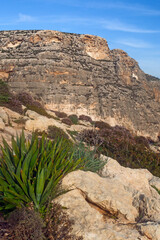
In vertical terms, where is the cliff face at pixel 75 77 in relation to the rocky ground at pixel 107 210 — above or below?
above

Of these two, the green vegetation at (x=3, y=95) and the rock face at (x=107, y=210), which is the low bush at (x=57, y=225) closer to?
the rock face at (x=107, y=210)

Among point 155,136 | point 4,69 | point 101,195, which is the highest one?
point 4,69

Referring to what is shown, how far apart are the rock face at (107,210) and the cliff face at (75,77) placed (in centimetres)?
2195

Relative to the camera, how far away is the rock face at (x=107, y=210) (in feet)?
9.50

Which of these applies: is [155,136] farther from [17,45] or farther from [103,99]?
[17,45]

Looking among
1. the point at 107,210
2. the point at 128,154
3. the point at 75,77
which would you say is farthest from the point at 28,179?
the point at 75,77

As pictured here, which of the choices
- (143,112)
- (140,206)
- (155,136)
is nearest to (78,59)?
(143,112)

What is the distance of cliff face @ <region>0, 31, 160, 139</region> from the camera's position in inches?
1040

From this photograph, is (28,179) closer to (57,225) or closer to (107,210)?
(57,225)

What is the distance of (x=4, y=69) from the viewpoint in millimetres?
27672

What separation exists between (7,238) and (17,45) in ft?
108

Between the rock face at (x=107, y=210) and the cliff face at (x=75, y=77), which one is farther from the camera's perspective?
the cliff face at (x=75, y=77)

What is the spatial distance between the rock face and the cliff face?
22.0 metres

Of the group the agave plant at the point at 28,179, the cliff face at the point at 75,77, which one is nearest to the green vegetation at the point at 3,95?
the agave plant at the point at 28,179
